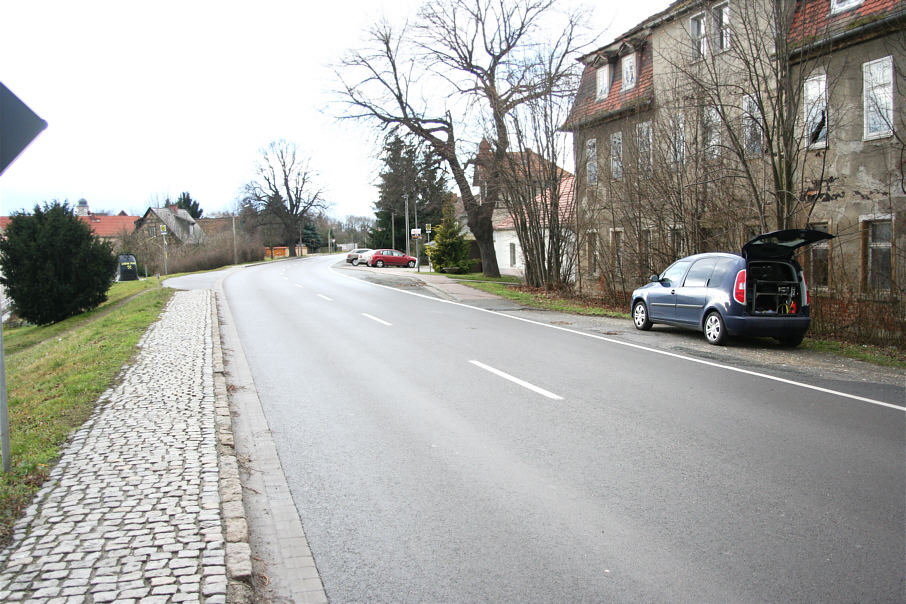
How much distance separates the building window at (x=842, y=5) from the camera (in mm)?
15171

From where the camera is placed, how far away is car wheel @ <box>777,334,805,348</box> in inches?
471

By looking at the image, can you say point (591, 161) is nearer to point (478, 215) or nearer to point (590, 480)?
point (478, 215)

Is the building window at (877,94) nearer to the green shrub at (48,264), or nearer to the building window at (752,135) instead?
the building window at (752,135)

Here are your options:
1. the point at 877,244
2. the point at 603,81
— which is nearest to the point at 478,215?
the point at 603,81

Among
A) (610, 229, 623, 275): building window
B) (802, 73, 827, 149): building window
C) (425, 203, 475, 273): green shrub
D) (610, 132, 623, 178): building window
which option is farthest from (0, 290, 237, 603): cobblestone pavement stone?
(425, 203, 475, 273): green shrub

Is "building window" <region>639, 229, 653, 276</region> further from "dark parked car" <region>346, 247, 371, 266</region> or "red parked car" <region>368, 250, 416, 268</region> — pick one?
"dark parked car" <region>346, 247, 371, 266</region>

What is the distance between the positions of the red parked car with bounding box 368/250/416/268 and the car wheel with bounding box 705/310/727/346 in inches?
1840

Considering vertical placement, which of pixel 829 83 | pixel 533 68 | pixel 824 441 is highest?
pixel 533 68

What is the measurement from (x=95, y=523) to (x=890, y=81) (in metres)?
16.9

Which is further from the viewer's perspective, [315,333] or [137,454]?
[315,333]

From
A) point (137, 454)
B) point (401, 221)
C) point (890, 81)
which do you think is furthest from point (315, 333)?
point (401, 221)

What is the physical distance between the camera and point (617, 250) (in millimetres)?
20094

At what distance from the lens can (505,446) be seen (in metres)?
6.05

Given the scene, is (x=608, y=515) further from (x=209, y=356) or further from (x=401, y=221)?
(x=401, y=221)
